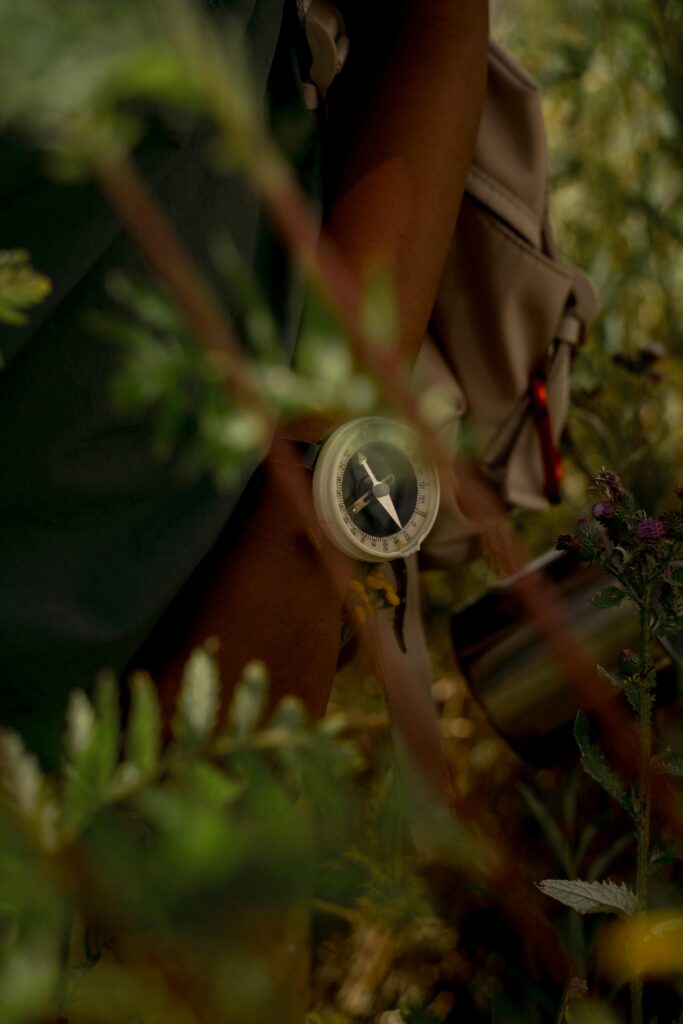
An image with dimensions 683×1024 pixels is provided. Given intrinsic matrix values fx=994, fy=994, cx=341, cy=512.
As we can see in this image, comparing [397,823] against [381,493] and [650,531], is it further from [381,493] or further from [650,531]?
[381,493]

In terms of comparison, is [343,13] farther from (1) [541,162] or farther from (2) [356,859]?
Result: (2) [356,859]

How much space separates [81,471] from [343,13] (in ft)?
1.58

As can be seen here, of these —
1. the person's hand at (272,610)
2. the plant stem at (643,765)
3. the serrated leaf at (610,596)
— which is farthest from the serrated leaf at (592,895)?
the person's hand at (272,610)

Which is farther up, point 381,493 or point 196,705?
point 196,705

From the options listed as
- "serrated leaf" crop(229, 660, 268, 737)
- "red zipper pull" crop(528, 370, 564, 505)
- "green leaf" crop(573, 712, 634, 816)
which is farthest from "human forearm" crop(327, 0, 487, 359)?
"serrated leaf" crop(229, 660, 268, 737)

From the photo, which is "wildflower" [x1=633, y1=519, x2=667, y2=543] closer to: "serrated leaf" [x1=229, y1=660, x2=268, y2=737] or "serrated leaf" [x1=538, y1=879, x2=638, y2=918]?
"serrated leaf" [x1=538, y1=879, x2=638, y2=918]

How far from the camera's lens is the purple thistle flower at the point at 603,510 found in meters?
0.60

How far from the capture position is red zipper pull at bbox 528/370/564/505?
3.49 ft

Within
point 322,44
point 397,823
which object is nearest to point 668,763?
point 397,823

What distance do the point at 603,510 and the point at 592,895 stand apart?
0.73ft

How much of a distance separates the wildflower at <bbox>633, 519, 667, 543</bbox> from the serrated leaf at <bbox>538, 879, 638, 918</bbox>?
0.20 metres

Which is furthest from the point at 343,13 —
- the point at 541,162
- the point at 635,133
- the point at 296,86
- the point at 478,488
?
the point at 635,133

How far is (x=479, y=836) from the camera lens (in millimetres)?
1068

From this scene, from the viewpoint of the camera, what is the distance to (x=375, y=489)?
0.74 m
